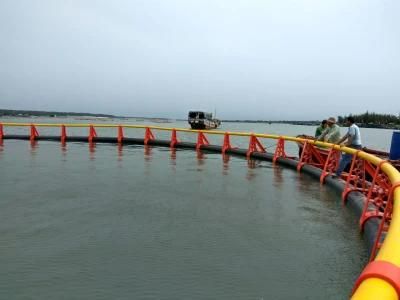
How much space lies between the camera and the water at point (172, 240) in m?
4.46

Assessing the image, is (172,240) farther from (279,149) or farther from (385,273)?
(279,149)

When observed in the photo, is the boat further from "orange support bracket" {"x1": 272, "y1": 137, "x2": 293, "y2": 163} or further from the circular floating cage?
"orange support bracket" {"x1": 272, "y1": 137, "x2": 293, "y2": 163}

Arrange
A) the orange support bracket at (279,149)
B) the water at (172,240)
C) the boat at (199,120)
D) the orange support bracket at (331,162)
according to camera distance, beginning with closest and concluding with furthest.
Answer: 1. the water at (172,240)
2. the orange support bracket at (331,162)
3. the orange support bracket at (279,149)
4. the boat at (199,120)

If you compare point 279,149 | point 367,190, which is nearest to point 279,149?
point 279,149

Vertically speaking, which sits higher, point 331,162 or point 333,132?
point 333,132

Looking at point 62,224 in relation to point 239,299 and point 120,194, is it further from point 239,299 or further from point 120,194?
point 239,299

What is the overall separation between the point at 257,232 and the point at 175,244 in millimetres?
1461

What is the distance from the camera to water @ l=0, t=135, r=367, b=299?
14.6 ft

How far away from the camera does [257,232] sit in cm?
655

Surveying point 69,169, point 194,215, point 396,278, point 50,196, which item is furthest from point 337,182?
point 396,278

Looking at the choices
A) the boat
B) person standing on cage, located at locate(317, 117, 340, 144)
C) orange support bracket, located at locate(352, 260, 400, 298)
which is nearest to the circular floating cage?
orange support bracket, located at locate(352, 260, 400, 298)

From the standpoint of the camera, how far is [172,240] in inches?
237

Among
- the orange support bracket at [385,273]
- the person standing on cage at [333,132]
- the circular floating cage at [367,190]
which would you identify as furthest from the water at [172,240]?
the person standing on cage at [333,132]

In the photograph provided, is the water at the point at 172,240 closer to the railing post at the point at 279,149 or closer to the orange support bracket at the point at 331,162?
the orange support bracket at the point at 331,162
